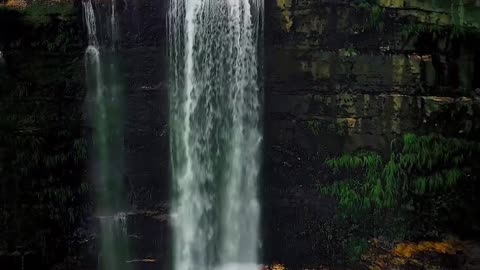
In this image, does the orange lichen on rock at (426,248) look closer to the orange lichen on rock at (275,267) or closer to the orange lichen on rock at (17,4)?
the orange lichen on rock at (275,267)

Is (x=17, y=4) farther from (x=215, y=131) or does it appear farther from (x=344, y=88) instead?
(x=344, y=88)

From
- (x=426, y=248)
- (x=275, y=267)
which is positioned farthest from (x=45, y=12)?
(x=426, y=248)

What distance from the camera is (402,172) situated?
34.5 ft

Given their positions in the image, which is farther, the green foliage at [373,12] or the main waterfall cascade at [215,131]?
the main waterfall cascade at [215,131]

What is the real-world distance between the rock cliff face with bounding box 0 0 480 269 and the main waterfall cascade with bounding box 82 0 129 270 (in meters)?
0.23

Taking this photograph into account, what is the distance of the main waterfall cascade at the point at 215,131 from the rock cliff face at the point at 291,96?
1.27 feet

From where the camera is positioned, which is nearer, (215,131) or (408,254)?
(408,254)

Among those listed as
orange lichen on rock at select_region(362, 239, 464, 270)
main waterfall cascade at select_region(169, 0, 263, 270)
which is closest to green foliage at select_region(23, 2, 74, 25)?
main waterfall cascade at select_region(169, 0, 263, 270)

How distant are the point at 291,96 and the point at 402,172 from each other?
2.97 m

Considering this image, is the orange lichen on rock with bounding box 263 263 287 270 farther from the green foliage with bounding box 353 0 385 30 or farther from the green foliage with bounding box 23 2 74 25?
the green foliage with bounding box 23 2 74 25

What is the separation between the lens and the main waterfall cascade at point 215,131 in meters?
10.4

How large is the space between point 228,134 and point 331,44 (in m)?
3.05

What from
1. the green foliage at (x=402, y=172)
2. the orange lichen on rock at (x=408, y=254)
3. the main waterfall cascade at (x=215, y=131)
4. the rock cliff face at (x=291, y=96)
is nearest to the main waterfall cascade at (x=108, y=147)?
the rock cliff face at (x=291, y=96)

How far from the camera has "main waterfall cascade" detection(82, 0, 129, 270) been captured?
10.9 meters
